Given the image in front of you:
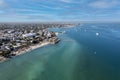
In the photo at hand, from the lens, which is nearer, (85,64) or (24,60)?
(85,64)

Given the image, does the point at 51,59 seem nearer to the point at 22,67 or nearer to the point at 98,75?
the point at 22,67

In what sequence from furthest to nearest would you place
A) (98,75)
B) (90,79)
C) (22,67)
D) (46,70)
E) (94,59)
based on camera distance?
(94,59) → (22,67) → (46,70) → (98,75) → (90,79)

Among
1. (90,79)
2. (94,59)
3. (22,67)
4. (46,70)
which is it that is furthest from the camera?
(94,59)

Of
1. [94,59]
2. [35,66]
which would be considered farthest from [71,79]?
[94,59]

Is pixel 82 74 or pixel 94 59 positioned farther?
pixel 94 59

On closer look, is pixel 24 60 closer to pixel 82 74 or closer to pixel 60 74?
pixel 60 74

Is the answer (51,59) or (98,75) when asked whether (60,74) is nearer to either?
(98,75)

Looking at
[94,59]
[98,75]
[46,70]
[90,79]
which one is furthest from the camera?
[94,59]

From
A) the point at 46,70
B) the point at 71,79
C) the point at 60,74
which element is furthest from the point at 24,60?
the point at 71,79
